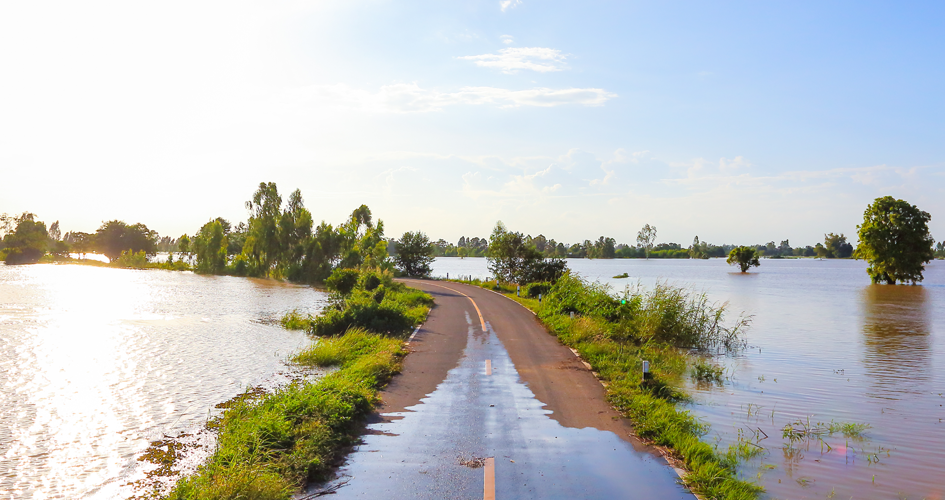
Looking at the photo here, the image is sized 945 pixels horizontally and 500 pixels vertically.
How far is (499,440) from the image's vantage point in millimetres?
9586

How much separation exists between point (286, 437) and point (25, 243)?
146994 millimetres

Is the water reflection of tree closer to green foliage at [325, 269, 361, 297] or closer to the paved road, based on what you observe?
the paved road

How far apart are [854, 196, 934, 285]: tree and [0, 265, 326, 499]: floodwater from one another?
7688 cm

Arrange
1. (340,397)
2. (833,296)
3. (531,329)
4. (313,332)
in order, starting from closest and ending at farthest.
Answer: (340,397)
(531,329)
(313,332)
(833,296)

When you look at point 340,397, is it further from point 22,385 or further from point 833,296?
point 833,296

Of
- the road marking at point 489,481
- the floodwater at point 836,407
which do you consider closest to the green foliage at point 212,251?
the floodwater at point 836,407

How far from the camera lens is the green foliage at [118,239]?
130750 millimetres

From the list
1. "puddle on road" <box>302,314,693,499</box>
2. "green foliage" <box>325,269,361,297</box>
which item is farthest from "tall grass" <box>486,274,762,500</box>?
"green foliage" <box>325,269,361,297</box>

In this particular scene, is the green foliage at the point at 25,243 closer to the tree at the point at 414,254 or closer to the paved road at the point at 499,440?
the tree at the point at 414,254

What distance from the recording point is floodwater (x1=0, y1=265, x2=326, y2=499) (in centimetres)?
948

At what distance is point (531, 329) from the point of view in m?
24.9

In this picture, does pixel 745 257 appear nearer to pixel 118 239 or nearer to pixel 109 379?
pixel 109 379

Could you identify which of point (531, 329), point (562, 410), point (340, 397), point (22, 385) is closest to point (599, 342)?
point (531, 329)

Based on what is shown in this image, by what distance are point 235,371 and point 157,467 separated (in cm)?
891
